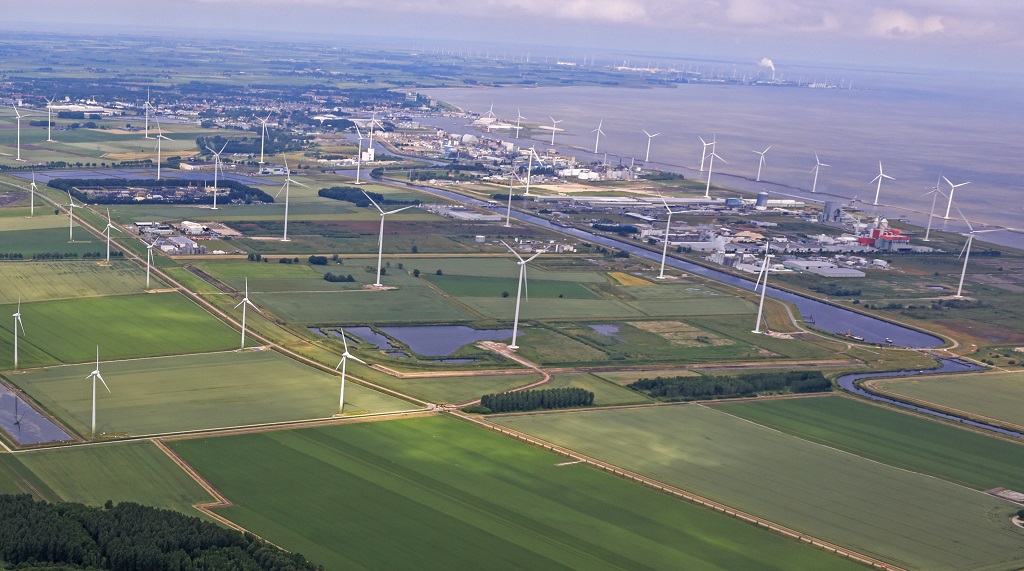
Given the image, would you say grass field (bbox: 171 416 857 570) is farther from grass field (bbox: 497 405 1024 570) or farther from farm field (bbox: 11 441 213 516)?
A: grass field (bbox: 497 405 1024 570)

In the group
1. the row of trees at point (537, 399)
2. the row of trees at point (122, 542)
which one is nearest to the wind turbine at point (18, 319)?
the row of trees at point (122, 542)

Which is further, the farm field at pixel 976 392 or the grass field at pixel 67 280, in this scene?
the grass field at pixel 67 280

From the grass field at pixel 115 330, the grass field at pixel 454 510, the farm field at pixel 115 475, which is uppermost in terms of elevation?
the grass field at pixel 454 510

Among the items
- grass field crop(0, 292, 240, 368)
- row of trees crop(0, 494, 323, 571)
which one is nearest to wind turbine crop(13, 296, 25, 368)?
grass field crop(0, 292, 240, 368)

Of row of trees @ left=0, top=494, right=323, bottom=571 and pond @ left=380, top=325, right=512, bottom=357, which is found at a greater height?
row of trees @ left=0, top=494, right=323, bottom=571

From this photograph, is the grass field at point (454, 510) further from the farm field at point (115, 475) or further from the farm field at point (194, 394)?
the farm field at point (194, 394)

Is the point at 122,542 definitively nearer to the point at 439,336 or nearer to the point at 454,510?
the point at 454,510

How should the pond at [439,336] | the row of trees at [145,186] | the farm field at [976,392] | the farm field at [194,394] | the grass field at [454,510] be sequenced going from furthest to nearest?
1. the row of trees at [145,186]
2. the pond at [439,336]
3. the farm field at [976,392]
4. the farm field at [194,394]
5. the grass field at [454,510]

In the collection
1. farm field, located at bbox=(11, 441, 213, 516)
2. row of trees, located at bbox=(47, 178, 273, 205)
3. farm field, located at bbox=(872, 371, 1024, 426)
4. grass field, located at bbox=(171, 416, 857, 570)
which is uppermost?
farm field, located at bbox=(872, 371, 1024, 426)
